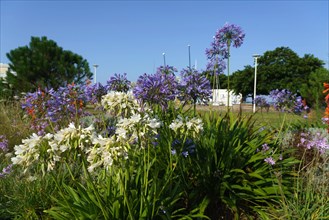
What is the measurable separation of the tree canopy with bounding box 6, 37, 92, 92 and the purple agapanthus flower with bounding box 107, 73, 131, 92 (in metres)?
18.2

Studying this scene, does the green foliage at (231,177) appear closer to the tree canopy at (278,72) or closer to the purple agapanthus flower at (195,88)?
the purple agapanthus flower at (195,88)

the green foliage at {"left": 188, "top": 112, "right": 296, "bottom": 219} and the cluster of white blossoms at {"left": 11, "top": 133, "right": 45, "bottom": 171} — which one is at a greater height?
the cluster of white blossoms at {"left": 11, "top": 133, "right": 45, "bottom": 171}

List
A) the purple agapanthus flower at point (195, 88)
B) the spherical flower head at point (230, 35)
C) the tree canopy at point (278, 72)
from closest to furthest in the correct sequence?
1. the purple agapanthus flower at point (195, 88)
2. the spherical flower head at point (230, 35)
3. the tree canopy at point (278, 72)

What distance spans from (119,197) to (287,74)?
156 feet

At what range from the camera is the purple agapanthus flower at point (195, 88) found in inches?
145

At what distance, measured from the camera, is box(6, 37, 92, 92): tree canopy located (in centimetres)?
2125

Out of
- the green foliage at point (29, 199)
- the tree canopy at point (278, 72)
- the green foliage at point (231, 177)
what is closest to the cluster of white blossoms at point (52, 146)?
the green foliage at point (29, 199)

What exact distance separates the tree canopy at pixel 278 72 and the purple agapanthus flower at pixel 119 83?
44.0 meters

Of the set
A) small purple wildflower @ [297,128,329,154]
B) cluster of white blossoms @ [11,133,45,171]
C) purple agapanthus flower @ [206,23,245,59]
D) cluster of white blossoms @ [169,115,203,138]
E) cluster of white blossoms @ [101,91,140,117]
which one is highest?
purple agapanthus flower @ [206,23,245,59]

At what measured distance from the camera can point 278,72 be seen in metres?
47.3

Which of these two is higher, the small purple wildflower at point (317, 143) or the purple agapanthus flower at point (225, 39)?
the purple agapanthus flower at point (225, 39)

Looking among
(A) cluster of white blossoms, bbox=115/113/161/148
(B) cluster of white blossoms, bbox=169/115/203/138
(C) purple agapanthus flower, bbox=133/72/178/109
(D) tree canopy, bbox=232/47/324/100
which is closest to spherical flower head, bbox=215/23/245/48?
(C) purple agapanthus flower, bbox=133/72/178/109

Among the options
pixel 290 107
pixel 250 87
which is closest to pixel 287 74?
pixel 250 87

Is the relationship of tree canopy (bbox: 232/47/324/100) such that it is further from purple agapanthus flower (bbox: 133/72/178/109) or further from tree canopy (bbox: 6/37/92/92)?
purple agapanthus flower (bbox: 133/72/178/109)
